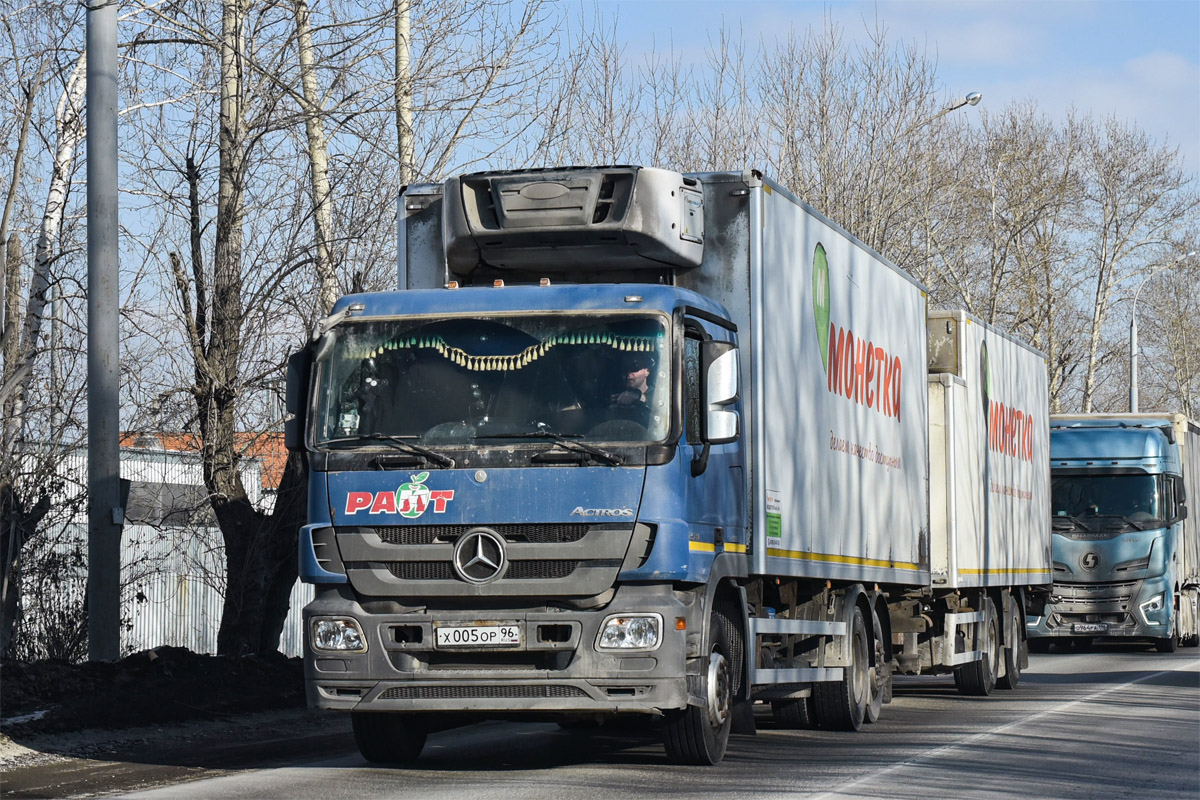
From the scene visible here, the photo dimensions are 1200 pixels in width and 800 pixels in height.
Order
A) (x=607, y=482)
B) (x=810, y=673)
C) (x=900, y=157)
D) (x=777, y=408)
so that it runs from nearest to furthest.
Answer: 1. (x=607, y=482)
2. (x=777, y=408)
3. (x=810, y=673)
4. (x=900, y=157)

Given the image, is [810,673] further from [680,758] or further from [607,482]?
[607,482]

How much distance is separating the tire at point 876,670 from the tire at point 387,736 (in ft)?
14.2

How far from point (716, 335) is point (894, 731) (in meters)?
4.48

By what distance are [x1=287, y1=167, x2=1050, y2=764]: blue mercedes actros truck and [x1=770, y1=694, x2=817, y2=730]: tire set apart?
794 millimetres

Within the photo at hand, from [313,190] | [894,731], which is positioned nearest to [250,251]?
[313,190]

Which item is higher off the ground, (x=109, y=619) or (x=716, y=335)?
(x=716, y=335)

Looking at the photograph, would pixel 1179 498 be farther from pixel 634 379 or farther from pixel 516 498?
pixel 516 498

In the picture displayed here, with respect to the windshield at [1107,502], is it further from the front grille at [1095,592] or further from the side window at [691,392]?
the side window at [691,392]

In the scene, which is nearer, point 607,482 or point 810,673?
point 607,482

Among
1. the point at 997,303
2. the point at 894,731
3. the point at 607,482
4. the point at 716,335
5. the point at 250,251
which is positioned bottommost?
the point at 894,731

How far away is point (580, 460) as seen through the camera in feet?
30.8

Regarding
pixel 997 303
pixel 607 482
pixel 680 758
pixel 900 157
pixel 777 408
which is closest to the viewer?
pixel 607 482

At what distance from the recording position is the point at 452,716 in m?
11.0

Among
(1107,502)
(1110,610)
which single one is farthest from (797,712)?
(1107,502)
